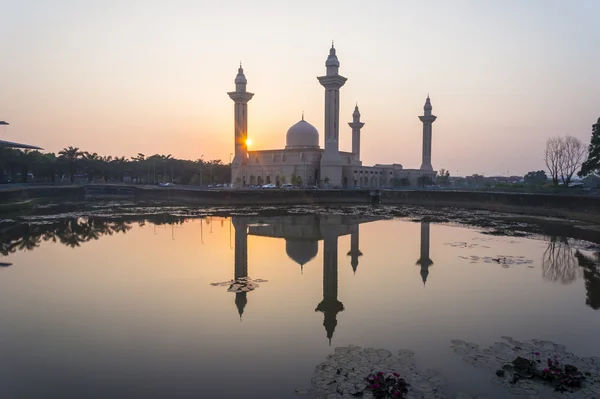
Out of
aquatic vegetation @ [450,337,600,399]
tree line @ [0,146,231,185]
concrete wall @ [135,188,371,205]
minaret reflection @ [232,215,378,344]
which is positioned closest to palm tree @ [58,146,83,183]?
tree line @ [0,146,231,185]

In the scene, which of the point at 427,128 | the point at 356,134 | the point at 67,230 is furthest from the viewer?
the point at 356,134

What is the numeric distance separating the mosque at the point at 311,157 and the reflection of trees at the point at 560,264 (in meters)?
42.1

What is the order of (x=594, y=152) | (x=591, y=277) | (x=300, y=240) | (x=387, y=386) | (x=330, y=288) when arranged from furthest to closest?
(x=594, y=152) → (x=300, y=240) → (x=591, y=277) → (x=330, y=288) → (x=387, y=386)

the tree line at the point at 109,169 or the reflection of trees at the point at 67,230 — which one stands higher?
the tree line at the point at 109,169

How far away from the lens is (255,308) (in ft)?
35.4

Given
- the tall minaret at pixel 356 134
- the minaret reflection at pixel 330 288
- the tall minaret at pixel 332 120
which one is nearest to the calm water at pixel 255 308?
the minaret reflection at pixel 330 288

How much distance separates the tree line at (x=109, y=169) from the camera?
6875cm

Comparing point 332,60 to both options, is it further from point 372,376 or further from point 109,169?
point 372,376

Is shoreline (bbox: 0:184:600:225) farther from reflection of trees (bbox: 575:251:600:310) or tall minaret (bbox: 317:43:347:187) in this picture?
reflection of trees (bbox: 575:251:600:310)

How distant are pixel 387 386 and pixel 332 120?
182 ft

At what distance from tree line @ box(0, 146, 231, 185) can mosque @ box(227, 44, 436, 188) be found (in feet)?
36.8

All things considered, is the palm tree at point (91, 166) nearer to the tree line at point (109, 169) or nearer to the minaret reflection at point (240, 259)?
the tree line at point (109, 169)

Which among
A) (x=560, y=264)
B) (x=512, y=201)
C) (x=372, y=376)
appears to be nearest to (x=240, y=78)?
(x=512, y=201)

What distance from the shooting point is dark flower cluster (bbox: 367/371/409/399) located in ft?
21.3
